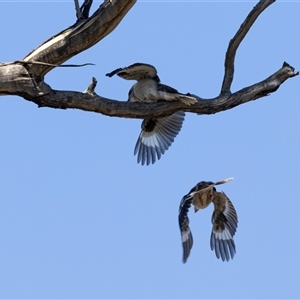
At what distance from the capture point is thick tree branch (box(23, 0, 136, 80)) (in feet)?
22.6

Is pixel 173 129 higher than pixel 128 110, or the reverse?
pixel 173 129

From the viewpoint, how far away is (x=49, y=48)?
7.17 meters

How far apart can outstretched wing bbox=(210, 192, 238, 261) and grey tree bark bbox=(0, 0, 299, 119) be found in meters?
1.54

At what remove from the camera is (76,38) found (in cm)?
709

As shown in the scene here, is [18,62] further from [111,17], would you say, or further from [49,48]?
[111,17]

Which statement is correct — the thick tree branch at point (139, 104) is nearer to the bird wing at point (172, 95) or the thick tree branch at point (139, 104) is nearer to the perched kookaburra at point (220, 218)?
the bird wing at point (172, 95)

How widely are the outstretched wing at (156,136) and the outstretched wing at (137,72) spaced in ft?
2.07

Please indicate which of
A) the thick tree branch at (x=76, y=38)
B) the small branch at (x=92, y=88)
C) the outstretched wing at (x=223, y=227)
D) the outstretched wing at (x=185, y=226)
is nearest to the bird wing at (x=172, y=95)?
the small branch at (x=92, y=88)

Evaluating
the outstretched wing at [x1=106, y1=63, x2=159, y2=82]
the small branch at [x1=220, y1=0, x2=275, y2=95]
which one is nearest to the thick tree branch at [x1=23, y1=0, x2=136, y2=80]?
the outstretched wing at [x1=106, y1=63, x2=159, y2=82]

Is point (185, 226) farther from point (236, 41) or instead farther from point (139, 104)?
point (236, 41)

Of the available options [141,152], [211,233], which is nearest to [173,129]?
[141,152]

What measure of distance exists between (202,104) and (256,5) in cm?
84

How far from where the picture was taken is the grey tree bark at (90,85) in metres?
7.05

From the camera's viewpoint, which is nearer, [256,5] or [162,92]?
[256,5]
